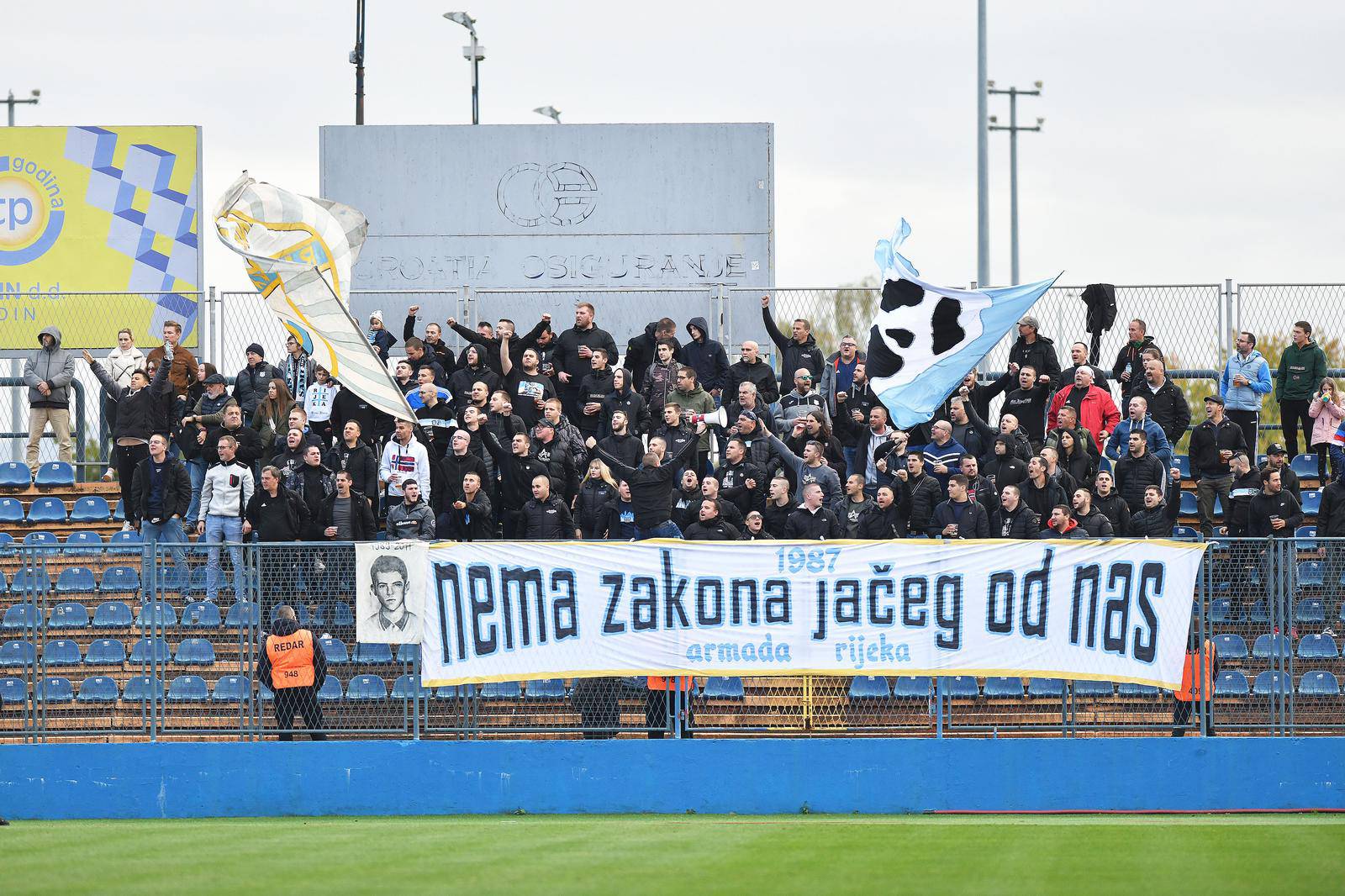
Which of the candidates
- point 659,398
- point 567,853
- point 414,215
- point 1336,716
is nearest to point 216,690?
point 567,853

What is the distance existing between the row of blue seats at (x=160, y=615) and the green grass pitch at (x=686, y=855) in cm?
178

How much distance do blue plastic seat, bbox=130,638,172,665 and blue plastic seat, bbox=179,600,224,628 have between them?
A: 269 mm

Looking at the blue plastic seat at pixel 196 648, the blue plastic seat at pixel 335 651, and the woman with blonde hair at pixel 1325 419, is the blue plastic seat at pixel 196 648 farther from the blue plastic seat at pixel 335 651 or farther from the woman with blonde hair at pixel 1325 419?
the woman with blonde hair at pixel 1325 419

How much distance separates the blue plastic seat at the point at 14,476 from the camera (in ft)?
73.0

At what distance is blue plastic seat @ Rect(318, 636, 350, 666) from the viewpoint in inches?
599

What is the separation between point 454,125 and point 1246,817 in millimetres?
16349

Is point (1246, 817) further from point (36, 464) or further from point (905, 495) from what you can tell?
point (36, 464)

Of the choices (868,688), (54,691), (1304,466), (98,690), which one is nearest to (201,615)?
(98,690)

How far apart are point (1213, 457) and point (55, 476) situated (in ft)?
48.0

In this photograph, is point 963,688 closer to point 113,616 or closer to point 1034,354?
point 1034,354

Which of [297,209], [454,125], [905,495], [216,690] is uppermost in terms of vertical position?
[454,125]

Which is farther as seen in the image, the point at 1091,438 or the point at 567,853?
the point at 1091,438

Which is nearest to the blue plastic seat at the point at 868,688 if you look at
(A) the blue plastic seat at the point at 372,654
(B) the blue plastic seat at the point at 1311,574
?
(B) the blue plastic seat at the point at 1311,574

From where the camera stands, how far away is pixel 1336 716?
1540 cm
